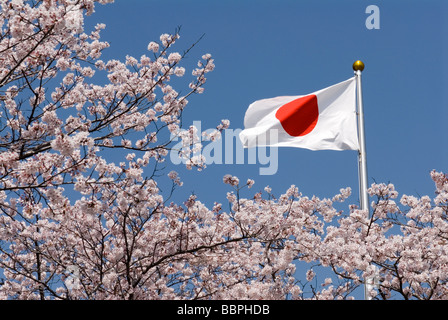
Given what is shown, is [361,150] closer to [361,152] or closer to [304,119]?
[361,152]

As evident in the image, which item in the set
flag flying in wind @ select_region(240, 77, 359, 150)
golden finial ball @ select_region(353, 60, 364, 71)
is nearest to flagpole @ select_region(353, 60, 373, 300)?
golden finial ball @ select_region(353, 60, 364, 71)

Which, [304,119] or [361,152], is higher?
[304,119]

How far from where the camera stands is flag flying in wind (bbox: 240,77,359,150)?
10727mm

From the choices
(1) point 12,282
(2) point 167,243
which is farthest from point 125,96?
(1) point 12,282

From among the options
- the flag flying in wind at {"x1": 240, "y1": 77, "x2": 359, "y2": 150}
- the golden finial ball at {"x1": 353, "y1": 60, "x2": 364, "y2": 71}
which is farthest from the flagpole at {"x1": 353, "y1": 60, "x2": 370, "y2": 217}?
the flag flying in wind at {"x1": 240, "y1": 77, "x2": 359, "y2": 150}

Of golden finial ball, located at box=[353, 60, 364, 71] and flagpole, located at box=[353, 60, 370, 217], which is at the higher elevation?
golden finial ball, located at box=[353, 60, 364, 71]

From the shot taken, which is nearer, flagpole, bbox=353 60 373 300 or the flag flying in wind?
flagpole, bbox=353 60 373 300

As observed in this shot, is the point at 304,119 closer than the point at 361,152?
No

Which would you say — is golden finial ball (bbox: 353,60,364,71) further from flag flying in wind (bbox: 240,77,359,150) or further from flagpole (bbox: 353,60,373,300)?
flag flying in wind (bbox: 240,77,359,150)

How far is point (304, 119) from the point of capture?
11.1 m

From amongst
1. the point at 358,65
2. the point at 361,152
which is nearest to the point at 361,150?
the point at 361,152

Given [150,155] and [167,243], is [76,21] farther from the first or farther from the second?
[167,243]
